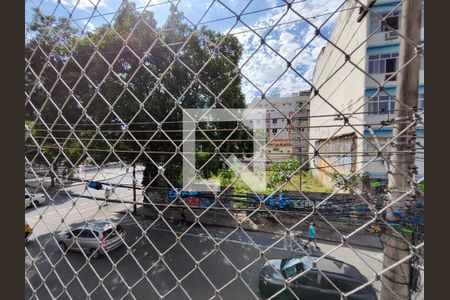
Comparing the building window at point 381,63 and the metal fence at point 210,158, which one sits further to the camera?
the building window at point 381,63

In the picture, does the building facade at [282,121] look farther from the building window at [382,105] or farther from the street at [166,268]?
the street at [166,268]

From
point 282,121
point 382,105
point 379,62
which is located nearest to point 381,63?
point 379,62

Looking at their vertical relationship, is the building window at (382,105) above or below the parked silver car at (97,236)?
above

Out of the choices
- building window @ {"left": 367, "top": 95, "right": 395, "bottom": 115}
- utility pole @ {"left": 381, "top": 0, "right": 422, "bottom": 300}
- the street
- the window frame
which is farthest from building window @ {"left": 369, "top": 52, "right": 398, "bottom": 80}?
utility pole @ {"left": 381, "top": 0, "right": 422, "bottom": 300}

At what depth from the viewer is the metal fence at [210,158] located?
1.76 feet

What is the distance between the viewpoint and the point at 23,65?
618 mm

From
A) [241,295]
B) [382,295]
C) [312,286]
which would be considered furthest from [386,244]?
[241,295]

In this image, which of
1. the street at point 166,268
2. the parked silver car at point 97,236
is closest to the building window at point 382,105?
the parked silver car at point 97,236

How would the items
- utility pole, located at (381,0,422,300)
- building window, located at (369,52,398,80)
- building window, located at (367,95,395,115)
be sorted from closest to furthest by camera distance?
building window, located at (367,95,395,115)
utility pole, located at (381,0,422,300)
building window, located at (369,52,398,80)

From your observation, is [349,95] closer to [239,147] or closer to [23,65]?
[239,147]

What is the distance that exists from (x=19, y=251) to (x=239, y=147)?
458 cm

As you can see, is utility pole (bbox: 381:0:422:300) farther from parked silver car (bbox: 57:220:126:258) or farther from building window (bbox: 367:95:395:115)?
parked silver car (bbox: 57:220:126:258)

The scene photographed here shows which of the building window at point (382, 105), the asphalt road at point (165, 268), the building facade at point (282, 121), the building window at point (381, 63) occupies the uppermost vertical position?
the building window at point (381, 63)

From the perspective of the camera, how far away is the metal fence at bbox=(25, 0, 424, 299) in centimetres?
54
